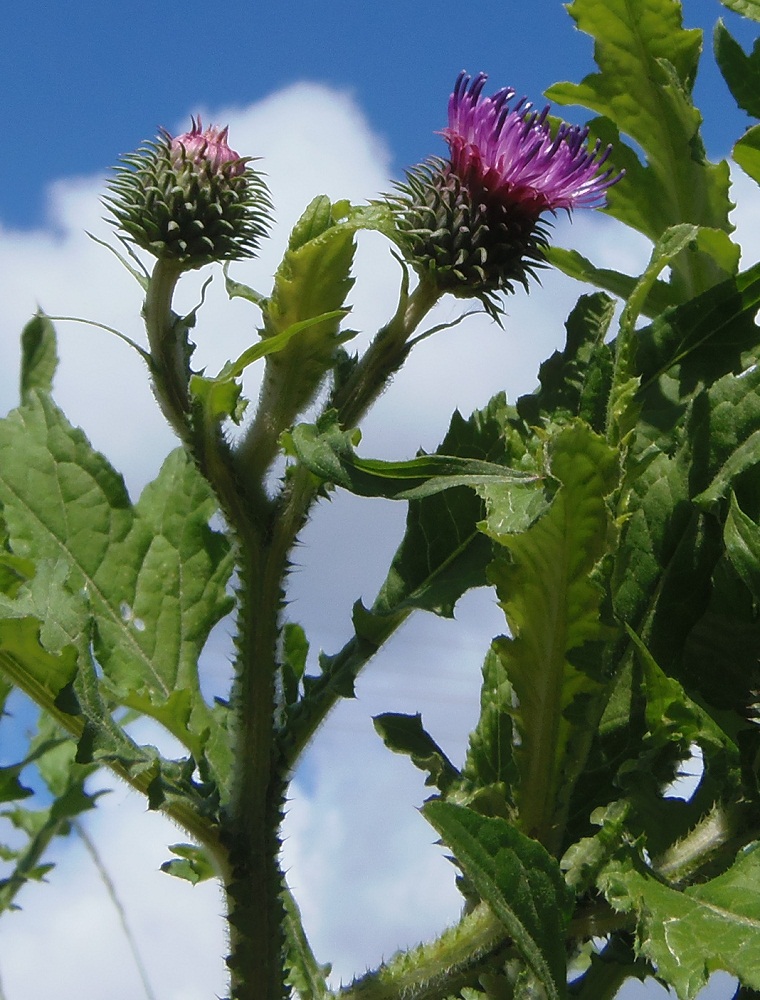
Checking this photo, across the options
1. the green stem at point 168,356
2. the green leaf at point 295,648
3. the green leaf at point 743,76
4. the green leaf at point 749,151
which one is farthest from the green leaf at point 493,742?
the green leaf at point 743,76

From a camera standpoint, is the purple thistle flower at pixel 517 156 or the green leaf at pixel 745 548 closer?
the green leaf at pixel 745 548

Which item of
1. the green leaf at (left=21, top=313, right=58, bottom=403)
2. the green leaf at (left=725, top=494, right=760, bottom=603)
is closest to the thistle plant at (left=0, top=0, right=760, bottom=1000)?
the green leaf at (left=725, top=494, right=760, bottom=603)

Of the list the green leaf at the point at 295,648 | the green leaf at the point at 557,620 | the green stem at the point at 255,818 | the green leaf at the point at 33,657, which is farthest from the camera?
the green leaf at the point at 295,648

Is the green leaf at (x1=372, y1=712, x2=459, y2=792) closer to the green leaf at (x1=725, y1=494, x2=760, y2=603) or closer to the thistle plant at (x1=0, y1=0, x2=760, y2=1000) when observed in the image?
the thistle plant at (x1=0, y1=0, x2=760, y2=1000)

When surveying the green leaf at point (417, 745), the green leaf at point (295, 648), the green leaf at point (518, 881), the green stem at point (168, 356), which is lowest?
the green leaf at point (518, 881)

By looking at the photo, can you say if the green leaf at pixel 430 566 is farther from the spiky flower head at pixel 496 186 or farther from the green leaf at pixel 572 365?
the spiky flower head at pixel 496 186

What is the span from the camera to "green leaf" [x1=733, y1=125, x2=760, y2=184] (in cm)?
215

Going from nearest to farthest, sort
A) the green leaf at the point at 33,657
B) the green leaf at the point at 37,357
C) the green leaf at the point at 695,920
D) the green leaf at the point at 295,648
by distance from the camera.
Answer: the green leaf at the point at 695,920 → the green leaf at the point at 33,657 → the green leaf at the point at 295,648 → the green leaf at the point at 37,357

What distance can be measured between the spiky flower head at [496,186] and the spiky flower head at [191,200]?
1.08 feet

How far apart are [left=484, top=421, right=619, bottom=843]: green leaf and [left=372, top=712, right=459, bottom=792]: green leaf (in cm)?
22

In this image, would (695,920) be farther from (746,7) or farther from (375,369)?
(746,7)

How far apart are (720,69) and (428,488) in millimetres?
1306

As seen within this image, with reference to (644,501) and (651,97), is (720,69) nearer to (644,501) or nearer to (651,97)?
(651,97)

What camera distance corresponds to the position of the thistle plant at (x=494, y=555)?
5.24ft
